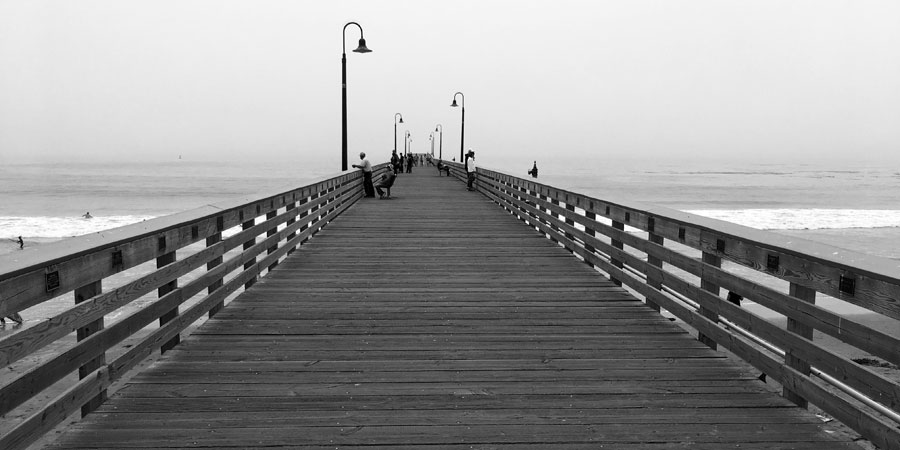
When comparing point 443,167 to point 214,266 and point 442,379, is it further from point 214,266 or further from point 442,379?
point 442,379

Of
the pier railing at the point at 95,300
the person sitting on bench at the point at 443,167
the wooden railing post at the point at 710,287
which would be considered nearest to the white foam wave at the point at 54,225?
the person sitting on bench at the point at 443,167

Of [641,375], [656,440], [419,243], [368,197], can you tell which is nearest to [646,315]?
[641,375]

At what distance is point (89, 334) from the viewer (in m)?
3.72

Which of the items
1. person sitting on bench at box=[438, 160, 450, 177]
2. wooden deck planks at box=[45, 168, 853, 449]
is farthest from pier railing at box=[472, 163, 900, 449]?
person sitting on bench at box=[438, 160, 450, 177]

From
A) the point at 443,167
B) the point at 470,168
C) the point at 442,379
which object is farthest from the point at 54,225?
the point at 442,379

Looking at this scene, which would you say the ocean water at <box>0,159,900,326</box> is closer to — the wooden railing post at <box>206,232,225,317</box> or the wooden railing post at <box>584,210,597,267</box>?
the wooden railing post at <box>584,210,597,267</box>

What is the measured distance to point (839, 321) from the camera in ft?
11.1

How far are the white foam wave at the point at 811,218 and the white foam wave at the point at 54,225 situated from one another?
36132 millimetres

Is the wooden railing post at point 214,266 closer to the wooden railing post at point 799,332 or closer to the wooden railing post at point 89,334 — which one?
the wooden railing post at point 89,334

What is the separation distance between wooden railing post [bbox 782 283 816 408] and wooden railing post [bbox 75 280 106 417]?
148 inches

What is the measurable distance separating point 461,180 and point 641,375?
28.0m

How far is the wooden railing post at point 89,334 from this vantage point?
369cm

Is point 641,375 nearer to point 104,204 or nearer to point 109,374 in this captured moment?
point 109,374

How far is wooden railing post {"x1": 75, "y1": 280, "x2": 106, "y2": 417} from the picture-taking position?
369 cm
